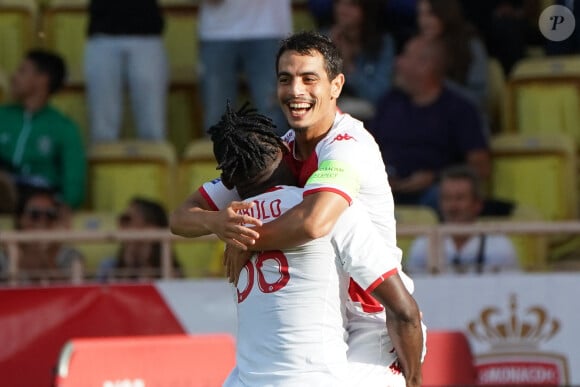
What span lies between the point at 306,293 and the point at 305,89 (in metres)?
0.73

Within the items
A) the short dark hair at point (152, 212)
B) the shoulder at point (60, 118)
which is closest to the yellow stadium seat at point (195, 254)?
the short dark hair at point (152, 212)

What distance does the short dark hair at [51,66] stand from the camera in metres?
11.1

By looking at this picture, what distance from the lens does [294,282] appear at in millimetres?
5062

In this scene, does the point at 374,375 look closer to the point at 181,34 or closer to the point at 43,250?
the point at 43,250

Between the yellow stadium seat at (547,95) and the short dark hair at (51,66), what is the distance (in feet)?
11.1

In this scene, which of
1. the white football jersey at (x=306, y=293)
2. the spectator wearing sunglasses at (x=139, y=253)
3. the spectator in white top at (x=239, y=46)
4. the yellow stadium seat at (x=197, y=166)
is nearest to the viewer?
the white football jersey at (x=306, y=293)

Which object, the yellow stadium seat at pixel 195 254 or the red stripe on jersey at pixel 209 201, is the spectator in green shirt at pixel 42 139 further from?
the red stripe on jersey at pixel 209 201

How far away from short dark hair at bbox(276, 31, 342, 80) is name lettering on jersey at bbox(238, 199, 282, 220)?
53cm

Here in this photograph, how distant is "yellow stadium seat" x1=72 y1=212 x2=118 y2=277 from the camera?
1034 centimetres

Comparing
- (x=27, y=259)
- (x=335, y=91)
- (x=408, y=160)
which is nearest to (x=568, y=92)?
(x=408, y=160)

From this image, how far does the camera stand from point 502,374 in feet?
30.6

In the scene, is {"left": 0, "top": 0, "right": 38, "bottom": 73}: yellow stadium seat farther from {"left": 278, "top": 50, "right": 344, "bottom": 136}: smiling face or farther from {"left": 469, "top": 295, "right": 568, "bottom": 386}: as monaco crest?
{"left": 278, "top": 50, "right": 344, "bottom": 136}: smiling face

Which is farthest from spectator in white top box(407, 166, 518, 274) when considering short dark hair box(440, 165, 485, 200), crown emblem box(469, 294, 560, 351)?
crown emblem box(469, 294, 560, 351)

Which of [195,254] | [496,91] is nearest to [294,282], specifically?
[195,254]
